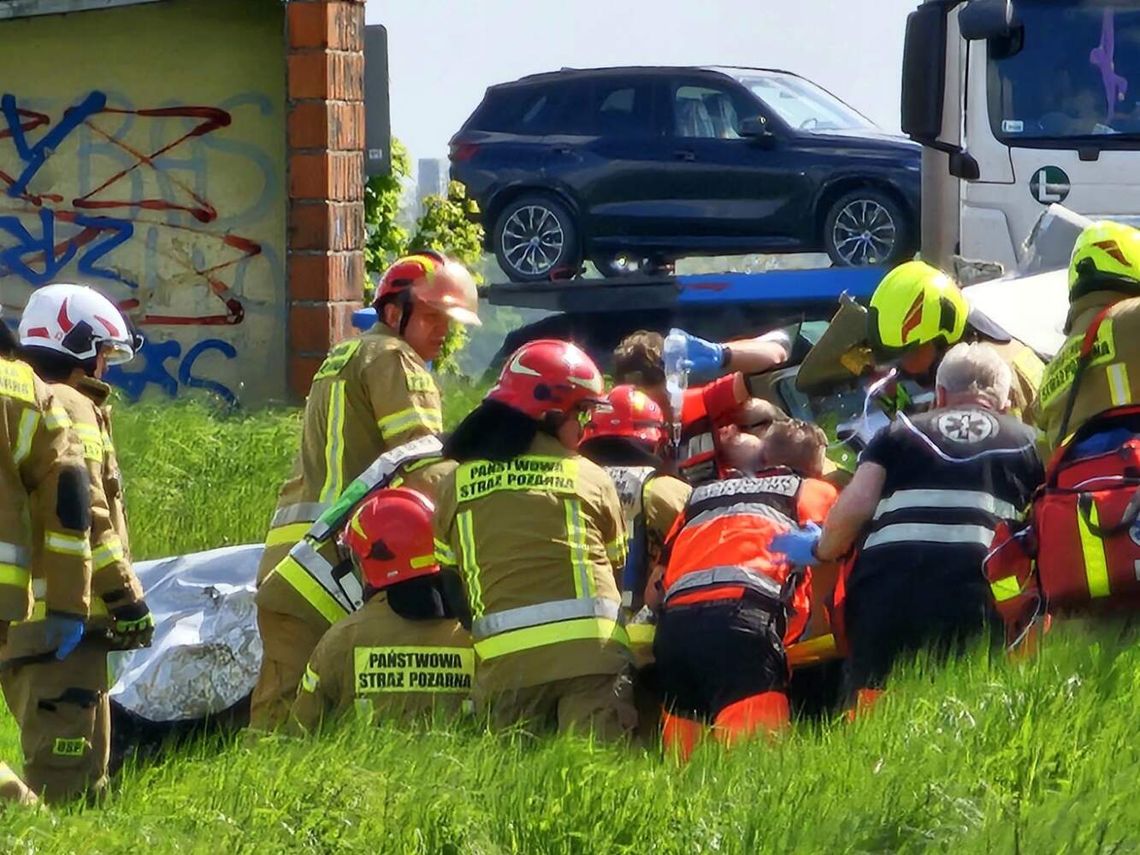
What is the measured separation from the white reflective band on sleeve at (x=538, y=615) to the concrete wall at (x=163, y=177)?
6.55m

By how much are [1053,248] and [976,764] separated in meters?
4.97

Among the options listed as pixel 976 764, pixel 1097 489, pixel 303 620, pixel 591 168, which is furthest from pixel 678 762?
pixel 591 168

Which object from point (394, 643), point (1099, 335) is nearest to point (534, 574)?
point (394, 643)

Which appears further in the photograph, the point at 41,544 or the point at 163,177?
the point at 163,177

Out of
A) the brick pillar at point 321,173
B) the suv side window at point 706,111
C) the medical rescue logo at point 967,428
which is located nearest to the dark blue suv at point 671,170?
the suv side window at point 706,111

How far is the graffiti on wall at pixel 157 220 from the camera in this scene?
12.5 m

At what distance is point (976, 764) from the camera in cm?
510

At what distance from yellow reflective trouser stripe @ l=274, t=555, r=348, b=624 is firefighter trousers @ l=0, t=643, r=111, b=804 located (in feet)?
2.27

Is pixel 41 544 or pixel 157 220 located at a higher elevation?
pixel 157 220

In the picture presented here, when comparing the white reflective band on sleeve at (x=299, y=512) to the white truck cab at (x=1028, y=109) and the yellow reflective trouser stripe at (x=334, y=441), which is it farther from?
the white truck cab at (x=1028, y=109)

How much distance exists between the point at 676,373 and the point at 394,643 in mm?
2356

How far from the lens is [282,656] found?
7.14 m

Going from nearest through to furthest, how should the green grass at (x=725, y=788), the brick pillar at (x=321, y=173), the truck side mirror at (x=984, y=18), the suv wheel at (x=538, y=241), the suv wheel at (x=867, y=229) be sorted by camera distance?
the green grass at (x=725, y=788) → the truck side mirror at (x=984, y=18) → the brick pillar at (x=321, y=173) → the suv wheel at (x=867, y=229) → the suv wheel at (x=538, y=241)

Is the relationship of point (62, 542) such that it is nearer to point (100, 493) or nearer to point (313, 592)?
point (100, 493)
